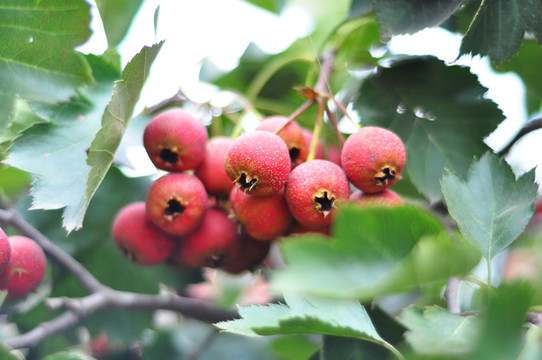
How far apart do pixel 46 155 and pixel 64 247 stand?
39cm

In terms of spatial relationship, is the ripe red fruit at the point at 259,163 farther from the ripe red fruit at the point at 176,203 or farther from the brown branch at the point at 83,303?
the brown branch at the point at 83,303

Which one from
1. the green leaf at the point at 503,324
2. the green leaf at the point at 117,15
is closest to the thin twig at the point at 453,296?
the green leaf at the point at 503,324

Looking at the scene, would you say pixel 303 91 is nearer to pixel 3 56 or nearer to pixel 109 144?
pixel 109 144

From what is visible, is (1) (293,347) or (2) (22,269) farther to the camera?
(1) (293,347)

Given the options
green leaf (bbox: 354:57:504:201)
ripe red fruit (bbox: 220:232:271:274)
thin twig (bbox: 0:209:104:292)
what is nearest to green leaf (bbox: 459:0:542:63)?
green leaf (bbox: 354:57:504:201)

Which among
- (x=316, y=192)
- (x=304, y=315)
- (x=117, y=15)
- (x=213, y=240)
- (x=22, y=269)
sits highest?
(x=117, y=15)

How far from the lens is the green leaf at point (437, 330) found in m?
0.59

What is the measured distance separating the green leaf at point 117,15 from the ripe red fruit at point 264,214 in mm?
653

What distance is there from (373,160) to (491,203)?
20 cm

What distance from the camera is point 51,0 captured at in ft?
3.32

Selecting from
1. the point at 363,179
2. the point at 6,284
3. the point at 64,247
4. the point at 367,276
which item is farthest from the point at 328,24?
the point at 367,276

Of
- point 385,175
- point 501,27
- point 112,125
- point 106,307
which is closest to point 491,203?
point 385,175

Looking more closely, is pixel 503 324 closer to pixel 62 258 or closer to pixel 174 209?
pixel 174 209

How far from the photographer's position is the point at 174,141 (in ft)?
3.37
